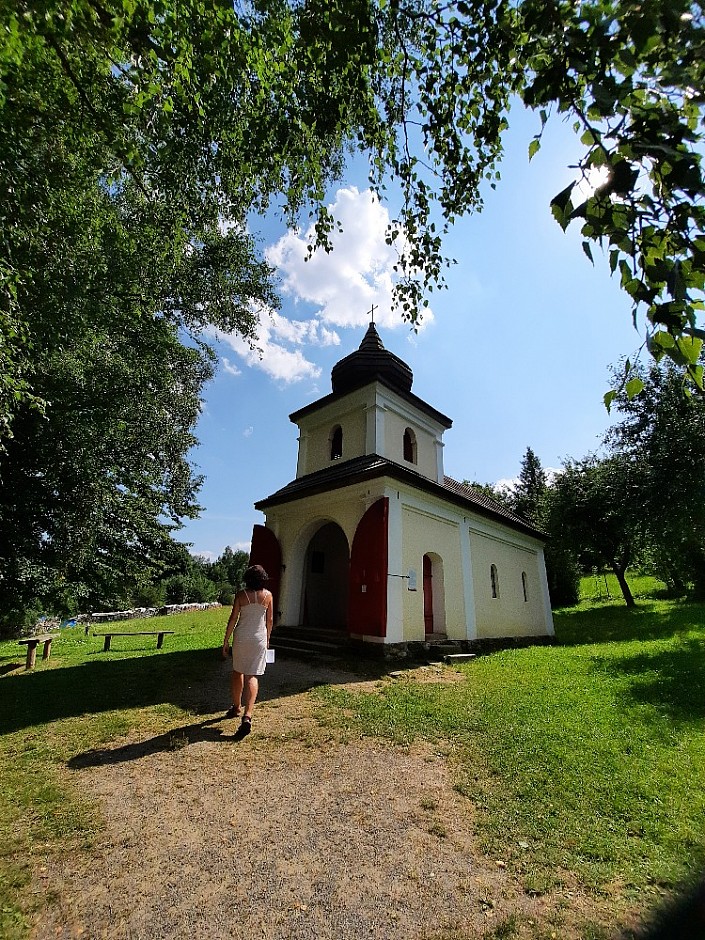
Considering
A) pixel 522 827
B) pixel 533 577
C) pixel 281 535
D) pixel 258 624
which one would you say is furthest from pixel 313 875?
pixel 533 577

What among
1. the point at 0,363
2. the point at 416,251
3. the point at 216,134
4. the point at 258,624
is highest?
the point at 216,134

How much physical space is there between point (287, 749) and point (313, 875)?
2.16 m

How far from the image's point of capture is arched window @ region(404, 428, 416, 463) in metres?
14.6

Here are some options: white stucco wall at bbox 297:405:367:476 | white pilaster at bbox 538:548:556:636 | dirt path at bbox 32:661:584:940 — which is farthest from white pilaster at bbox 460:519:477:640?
dirt path at bbox 32:661:584:940

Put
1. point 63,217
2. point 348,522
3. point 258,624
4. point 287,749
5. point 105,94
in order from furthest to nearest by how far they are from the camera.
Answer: point 348,522, point 63,217, point 105,94, point 258,624, point 287,749

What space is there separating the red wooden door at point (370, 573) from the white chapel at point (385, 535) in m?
0.03

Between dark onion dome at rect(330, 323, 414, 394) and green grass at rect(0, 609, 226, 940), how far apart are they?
32.0 feet

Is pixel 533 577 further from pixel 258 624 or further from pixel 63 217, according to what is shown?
pixel 63 217

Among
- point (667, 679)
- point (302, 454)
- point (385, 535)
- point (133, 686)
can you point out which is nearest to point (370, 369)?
point (302, 454)

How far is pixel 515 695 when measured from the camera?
23.3ft

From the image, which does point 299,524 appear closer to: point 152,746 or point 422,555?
point 422,555

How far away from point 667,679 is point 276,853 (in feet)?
30.2

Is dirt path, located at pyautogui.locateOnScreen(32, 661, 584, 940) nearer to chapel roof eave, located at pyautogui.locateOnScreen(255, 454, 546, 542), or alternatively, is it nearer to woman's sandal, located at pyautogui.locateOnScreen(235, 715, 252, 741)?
woman's sandal, located at pyautogui.locateOnScreen(235, 715, 252, 741)

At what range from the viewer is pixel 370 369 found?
14.5m
